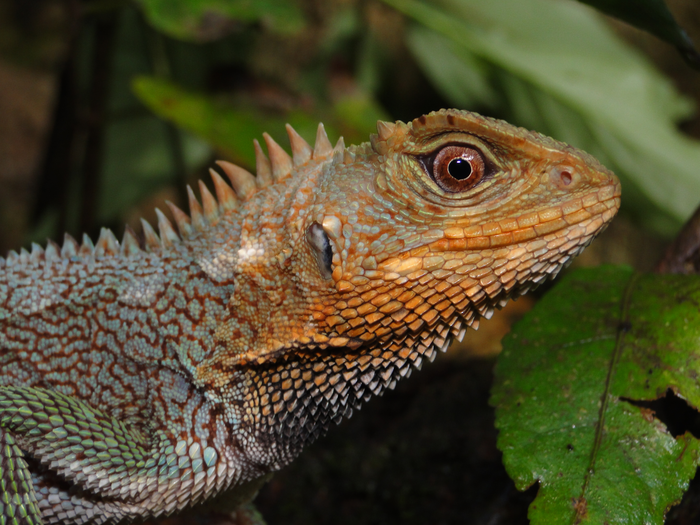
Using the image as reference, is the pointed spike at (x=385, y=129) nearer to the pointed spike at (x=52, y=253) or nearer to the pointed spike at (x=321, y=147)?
the pointed spike at (x=321, y=147)

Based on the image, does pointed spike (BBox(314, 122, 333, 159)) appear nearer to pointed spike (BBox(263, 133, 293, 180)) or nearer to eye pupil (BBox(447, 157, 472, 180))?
pointed spike (BBox(263, 133, 293, 180))

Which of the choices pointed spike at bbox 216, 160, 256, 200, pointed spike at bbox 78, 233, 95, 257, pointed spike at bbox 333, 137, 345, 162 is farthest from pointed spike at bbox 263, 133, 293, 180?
pointed spike at bbox 78, 233, 95, 257

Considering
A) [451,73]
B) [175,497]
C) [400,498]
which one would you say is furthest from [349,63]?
[175,497]

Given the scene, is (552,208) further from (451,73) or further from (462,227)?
(451,73)

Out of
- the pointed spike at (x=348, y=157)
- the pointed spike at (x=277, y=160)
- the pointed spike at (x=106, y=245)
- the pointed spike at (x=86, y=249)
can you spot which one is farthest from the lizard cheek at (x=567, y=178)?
the pointed spike at (x=86, y=249)

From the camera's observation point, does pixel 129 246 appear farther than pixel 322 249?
Yes

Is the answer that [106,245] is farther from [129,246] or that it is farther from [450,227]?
[450,227]

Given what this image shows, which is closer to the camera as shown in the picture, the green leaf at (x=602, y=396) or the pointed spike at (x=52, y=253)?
the green leaf at (x=602, y=396)

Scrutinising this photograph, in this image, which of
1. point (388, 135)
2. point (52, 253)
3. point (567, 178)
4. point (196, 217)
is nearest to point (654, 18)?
point (567, 178)
